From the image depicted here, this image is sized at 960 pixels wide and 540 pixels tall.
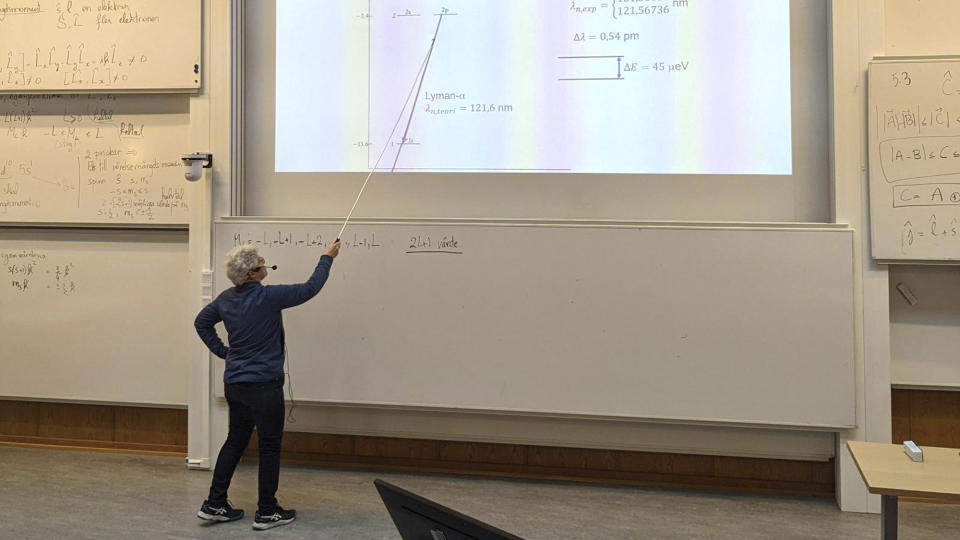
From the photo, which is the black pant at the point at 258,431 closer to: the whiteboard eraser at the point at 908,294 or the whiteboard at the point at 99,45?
the whiteboard at the point at 99,45

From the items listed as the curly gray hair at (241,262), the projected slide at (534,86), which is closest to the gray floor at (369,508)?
the curly gray hair at (241,262)

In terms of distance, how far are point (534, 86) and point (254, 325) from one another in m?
1.92

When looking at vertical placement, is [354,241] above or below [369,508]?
above

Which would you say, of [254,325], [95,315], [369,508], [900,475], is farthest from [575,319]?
[95,315]

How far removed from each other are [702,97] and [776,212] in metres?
0.72

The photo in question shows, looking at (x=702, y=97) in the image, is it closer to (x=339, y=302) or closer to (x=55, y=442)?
(x=339, y=302)

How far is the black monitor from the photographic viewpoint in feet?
3.06

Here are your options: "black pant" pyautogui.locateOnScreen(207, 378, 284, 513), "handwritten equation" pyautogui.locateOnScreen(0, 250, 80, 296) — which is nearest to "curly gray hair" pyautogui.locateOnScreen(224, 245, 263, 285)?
"black pant" pyautogui.locateOnScreen(207, 378, 284, 513)

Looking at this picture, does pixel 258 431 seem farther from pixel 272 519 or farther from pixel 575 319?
pixel 575 319

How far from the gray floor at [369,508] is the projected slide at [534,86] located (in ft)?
5.66

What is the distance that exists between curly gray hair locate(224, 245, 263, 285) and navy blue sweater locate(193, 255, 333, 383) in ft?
0.17

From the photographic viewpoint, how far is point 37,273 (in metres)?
4.13

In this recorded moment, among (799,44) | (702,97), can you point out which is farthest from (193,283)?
(799,44)

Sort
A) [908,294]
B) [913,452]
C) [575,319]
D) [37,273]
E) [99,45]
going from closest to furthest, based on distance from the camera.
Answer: [913,452] < [908,294] < [575,319] < [99,45] < [37,273]
